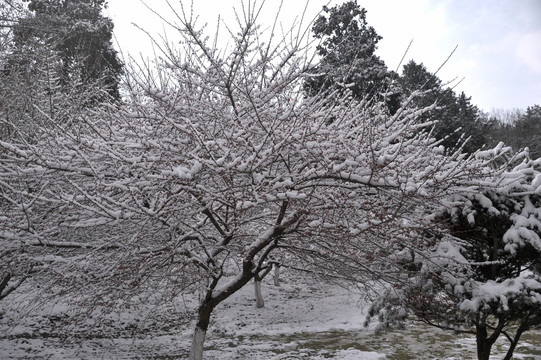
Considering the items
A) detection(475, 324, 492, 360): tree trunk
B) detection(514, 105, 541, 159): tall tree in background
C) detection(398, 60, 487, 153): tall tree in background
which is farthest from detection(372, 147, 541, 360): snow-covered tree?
detection(514, 105, 541, 159): tall tree in background

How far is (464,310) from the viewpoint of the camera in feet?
15.1

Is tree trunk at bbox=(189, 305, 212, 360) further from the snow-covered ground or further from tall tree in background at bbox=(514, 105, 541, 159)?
tall tree in background at bbox=(514, 105, 541, 159)

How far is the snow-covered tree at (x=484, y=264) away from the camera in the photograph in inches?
182

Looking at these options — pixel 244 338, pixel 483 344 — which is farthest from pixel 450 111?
pixel 483 344

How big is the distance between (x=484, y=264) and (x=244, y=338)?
317 inches

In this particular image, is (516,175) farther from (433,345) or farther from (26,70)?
(26,70)

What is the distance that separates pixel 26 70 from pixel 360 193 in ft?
29.3

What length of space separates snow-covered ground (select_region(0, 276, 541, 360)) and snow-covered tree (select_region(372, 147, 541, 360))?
2.09 meters

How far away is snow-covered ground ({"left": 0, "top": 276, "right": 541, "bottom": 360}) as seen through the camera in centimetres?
892

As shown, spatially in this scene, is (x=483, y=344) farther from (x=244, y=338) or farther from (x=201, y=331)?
(x=244, y=338)

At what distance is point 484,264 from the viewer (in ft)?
16.4

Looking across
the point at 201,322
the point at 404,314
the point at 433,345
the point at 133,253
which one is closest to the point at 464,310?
the point at 404,314

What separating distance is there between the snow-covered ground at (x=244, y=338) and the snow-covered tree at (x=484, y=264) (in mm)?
2086

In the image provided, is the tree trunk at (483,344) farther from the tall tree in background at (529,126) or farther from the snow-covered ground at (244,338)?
the tall tree in background at (529,126)
